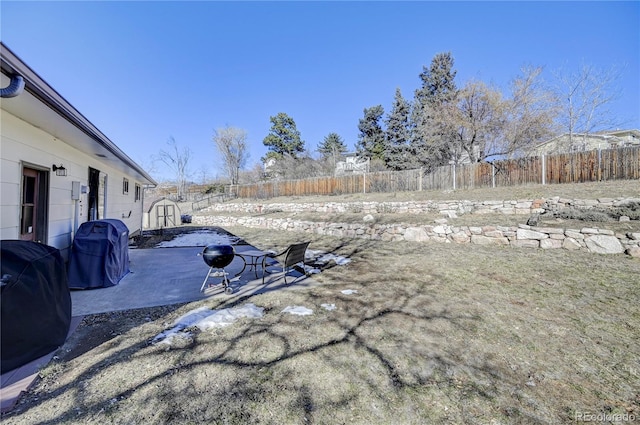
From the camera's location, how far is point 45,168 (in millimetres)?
4344

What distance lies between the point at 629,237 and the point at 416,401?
603 cm

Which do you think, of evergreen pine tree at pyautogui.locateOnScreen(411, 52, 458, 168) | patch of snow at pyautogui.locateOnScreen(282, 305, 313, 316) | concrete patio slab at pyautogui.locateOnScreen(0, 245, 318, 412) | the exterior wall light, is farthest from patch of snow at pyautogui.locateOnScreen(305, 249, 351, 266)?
evergreen pine tree at pyautogui.locateOnScreen(411, 52, 458, 168)

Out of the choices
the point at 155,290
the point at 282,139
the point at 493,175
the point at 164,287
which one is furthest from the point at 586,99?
the point at 282,139

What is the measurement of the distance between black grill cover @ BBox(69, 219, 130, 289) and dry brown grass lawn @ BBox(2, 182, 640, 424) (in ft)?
4.68

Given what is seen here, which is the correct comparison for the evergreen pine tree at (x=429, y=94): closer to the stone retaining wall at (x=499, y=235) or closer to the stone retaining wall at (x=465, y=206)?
the stone retaining wall at (x=465, y=206)

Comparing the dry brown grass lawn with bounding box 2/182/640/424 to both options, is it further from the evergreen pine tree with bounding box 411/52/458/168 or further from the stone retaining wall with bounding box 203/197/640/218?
the evergreen pine tree with bounding box 411/52/458/168

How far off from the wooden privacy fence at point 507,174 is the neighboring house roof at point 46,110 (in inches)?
491

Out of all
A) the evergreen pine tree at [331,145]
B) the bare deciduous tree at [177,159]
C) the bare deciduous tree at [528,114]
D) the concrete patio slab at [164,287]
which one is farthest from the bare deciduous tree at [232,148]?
the concrete patio slab at [164,287]

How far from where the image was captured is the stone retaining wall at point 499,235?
511 cm

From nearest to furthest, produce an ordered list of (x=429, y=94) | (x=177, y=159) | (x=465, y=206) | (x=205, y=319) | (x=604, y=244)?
(x=205, y=319) < (x=604, y=244) < (x=465, y=206) < (x=429, y=94) < (x=177, y=159)

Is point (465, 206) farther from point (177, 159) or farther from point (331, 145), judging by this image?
point (177, 159)

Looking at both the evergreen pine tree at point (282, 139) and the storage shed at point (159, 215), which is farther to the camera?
the evergreen pine tree at point (282, 139)

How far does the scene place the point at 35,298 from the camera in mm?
2326

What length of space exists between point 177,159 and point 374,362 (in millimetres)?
37307
